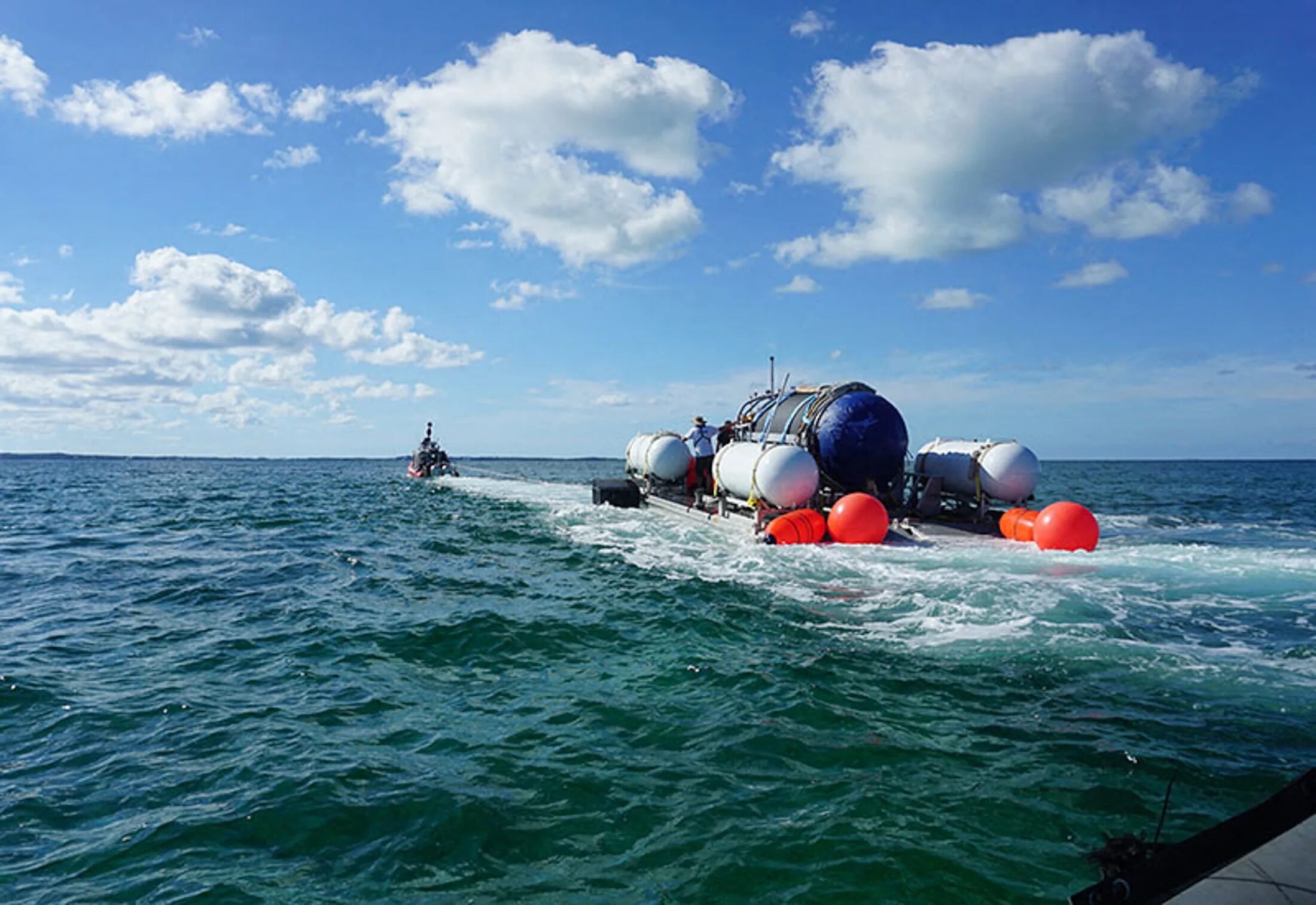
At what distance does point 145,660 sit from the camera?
10727 mm

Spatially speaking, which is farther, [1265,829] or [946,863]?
[946,863]

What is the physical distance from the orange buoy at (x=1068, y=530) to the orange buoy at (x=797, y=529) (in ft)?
17.7

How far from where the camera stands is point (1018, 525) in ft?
66.0

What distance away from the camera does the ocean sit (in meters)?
5.45

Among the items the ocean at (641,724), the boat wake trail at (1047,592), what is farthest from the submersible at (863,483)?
the ocean at (641,724)

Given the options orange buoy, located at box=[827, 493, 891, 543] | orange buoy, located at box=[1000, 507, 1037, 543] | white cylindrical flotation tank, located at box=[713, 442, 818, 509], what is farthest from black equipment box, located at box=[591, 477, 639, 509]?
orange buoy, located at box=[1000, 507, 1037, 543]

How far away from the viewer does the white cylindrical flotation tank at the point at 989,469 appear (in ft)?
72.4

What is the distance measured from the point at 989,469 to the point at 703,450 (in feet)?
37.9

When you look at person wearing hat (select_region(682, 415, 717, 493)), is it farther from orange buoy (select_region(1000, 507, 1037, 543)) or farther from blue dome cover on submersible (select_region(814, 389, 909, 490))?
orange buoy (select_region(1000, 507, 1037, 543))

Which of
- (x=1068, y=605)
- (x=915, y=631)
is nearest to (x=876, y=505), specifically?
(x=1068, y=605)

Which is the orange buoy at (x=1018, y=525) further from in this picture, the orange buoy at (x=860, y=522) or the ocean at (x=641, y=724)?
the orange buoy at (x=860, y=522)

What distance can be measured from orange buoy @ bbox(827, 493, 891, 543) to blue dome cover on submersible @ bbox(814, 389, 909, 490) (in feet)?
10.1

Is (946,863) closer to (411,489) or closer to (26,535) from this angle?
(26,535)

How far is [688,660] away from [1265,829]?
22.5 ft
